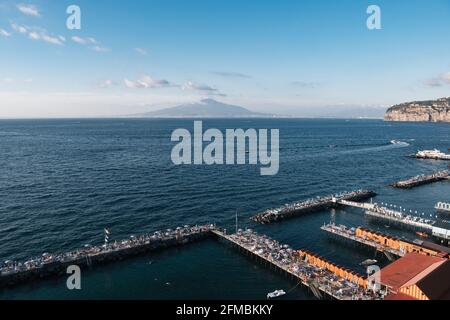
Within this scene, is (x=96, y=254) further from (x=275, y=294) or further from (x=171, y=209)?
(x=275, y=294)

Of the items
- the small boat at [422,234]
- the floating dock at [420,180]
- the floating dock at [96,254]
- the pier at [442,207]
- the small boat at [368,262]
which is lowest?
the small boat at [368,262]

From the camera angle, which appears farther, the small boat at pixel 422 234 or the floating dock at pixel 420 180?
the floating dock at pixel 420 180

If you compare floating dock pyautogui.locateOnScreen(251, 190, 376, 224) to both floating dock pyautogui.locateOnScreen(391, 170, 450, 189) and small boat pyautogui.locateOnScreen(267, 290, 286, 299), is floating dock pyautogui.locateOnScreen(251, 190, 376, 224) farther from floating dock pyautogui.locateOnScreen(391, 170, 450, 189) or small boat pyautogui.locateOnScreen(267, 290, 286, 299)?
small boat pyautogui.locateOnScreen(267, 290, 286, 299)

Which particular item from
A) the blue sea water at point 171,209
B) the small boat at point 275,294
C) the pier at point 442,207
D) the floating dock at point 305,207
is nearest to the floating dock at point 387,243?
the blue sea water at point 171,209

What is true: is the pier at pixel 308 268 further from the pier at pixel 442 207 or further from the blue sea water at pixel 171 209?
the pier at pixel 442 207
